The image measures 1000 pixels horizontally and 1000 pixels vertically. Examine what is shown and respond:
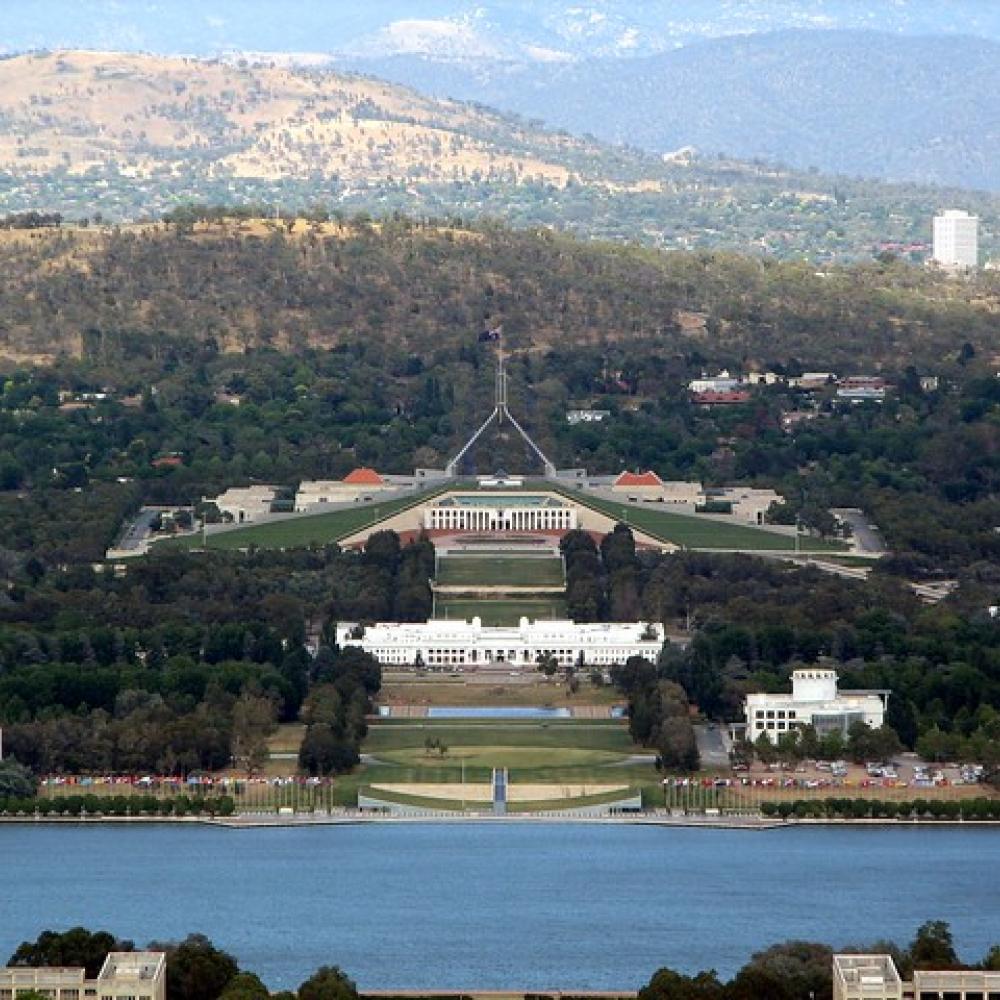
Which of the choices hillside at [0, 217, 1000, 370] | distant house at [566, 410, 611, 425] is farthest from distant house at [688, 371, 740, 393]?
distant house at [566, 410, 611, 425]

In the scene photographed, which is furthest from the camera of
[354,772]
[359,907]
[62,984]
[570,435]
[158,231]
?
[158,231]

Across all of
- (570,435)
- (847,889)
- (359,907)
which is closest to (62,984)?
(359,907)

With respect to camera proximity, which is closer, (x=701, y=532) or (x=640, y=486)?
(x=701, y=532)

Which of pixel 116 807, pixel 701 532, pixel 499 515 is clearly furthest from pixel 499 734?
pixel 499 515

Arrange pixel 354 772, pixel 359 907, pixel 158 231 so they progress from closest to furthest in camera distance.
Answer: pixel 359 907
pixel 354 772
pixel 158 231

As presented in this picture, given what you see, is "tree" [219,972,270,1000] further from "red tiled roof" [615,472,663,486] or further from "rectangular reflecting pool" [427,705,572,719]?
"red tiled roof" [615,472,663,486]

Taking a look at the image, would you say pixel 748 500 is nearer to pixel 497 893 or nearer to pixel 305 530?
pixel 305 530

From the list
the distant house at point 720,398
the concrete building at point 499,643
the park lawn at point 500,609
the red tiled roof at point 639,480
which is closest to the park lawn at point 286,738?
the concrete building at point 499,643

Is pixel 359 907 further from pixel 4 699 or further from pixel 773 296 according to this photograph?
pixel 773 296
